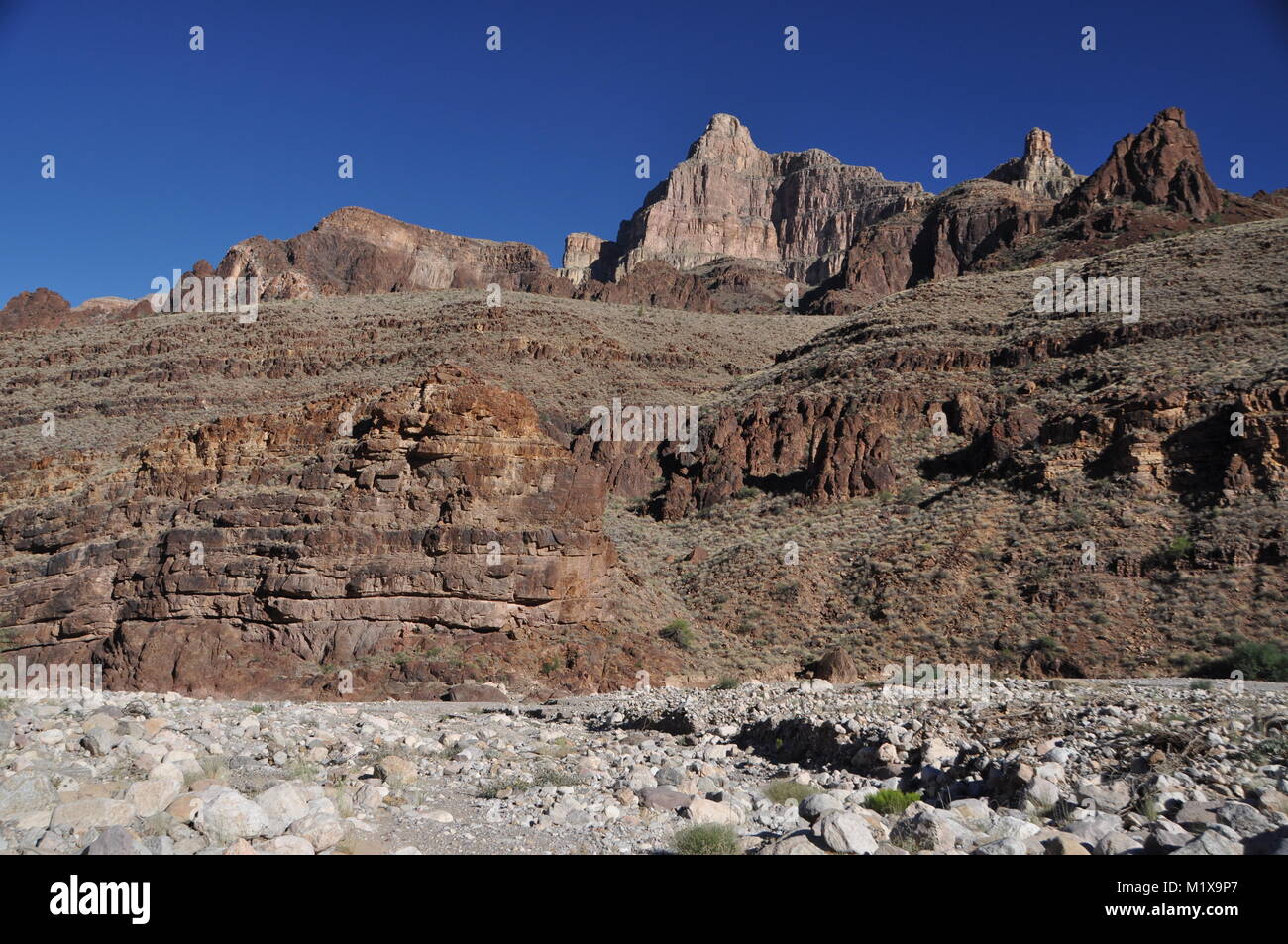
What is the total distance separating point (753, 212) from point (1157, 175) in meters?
110

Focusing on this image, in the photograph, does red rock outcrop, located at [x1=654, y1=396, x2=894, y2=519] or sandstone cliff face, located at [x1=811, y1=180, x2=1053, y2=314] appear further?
sandstone cliff face, located at [x1=811, y1=180, x2=1053, y2=314]

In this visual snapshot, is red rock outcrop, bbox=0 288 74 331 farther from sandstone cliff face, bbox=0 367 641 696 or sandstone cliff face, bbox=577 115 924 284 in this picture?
sandstone cliff face, bbox=577 115 924 284

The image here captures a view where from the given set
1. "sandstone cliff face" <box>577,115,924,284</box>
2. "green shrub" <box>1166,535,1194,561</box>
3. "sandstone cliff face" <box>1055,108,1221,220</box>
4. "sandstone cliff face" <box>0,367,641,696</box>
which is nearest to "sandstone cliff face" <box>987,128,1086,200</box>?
"sandstone cliff face" <box>577,115,924,284</box>

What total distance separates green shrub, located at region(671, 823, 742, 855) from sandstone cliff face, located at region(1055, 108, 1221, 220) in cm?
7297

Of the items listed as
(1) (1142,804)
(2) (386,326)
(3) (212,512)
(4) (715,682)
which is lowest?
(4) (715,682)

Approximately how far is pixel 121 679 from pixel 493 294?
6178cm

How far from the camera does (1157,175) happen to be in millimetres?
67875

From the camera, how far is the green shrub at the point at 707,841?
17.0 ft

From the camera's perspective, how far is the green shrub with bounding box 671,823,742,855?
519cm

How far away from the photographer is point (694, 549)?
102ft

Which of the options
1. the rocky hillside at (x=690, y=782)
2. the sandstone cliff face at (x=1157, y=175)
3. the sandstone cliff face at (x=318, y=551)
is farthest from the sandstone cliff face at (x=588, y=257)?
the rocky hillside at (x=690, y=782)

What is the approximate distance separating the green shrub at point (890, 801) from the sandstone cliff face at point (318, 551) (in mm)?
11962
